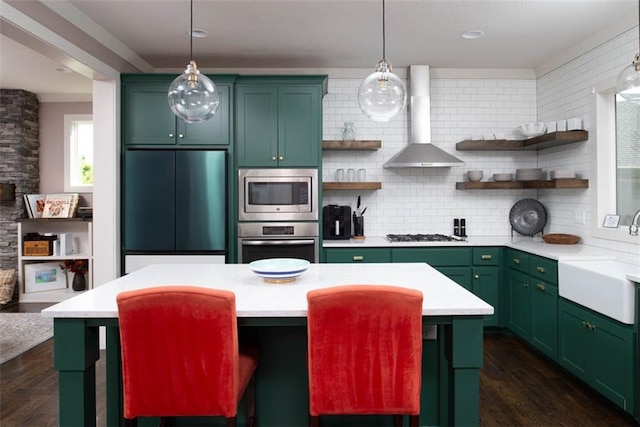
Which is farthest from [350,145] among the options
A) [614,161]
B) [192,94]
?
[192,94]

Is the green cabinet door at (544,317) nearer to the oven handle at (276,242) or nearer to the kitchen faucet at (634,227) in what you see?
the kitchen faucet at (634,227)

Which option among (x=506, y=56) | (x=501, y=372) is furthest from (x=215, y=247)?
(x=506, y=56)

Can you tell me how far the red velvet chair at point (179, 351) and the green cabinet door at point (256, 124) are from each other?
9.05ft

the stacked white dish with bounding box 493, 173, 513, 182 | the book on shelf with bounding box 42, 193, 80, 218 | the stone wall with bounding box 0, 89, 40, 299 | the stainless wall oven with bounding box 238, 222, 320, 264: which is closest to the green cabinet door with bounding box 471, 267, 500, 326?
the stacked white dish with bounding box 493, 173, 513, 182

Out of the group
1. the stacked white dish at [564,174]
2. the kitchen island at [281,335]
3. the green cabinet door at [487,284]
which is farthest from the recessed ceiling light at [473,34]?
the kitchen island at [281,335]

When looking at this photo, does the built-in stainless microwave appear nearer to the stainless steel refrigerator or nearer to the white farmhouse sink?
the stainless steel refrigerator

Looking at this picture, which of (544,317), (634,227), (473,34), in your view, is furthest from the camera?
(473,34)

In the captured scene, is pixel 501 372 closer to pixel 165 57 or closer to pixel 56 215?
pixel 165 57

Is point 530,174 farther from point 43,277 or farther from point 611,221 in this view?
point 43,277

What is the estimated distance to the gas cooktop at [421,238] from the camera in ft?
15.0

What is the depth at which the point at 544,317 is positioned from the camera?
3.72m

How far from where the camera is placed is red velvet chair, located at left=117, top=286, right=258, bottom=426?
68.4 inches

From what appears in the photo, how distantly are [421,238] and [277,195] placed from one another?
1.52 metres

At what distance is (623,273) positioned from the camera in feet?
9.54
